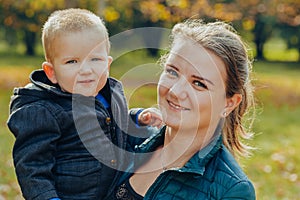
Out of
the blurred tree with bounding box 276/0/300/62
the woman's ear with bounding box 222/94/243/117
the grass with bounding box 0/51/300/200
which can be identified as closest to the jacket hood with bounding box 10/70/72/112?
the grass with bounding box 0/51/300/200

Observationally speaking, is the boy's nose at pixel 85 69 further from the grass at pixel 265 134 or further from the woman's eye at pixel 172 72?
the grass at pixel 265 134

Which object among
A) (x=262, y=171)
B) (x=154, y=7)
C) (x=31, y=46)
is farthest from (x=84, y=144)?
(x=31, y=46)

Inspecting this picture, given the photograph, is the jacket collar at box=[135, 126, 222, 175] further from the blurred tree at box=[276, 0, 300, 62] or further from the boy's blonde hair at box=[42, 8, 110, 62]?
the blurred tree at box=[276, 0, 300, 62]

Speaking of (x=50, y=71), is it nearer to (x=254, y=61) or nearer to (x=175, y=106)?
(x=175, y=106)

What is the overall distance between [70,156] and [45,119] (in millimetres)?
203

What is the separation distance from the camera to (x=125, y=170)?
2568 mm

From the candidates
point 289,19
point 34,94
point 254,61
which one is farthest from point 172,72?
point 289,19

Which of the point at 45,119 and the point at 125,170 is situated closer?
the point at 45,119

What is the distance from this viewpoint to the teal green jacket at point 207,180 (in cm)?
220

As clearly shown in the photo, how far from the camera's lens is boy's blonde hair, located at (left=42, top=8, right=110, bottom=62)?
240 centimetres

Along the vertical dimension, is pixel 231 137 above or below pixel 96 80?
below

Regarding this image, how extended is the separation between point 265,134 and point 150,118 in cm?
668

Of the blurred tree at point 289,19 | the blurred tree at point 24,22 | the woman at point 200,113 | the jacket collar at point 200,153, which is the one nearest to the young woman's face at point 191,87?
the woman at point 200,113

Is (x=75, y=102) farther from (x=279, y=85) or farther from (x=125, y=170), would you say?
(x=279, y=85)
